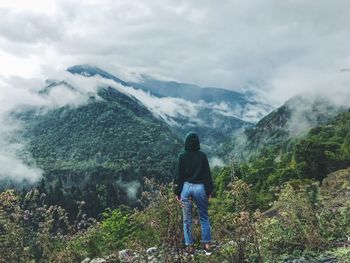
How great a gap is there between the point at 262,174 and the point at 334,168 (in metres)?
12.2

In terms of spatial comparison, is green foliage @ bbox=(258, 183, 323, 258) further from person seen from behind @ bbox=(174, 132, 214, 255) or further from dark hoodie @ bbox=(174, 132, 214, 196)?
dark hoodie @ bbox=(174, 132, 214, 196)

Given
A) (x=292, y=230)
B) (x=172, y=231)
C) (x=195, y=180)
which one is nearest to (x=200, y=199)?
(x=195, y=180)

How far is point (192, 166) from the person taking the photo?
9711 millimetres

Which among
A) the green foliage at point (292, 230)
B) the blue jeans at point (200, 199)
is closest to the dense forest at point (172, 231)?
the green foliage at point (292, 230)

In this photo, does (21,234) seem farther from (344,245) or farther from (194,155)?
(344,245)

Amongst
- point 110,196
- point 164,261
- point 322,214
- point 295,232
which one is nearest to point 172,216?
point 164,261

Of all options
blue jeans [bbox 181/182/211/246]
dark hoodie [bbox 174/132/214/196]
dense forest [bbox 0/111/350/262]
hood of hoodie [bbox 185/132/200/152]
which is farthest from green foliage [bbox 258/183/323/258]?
hood of hoodie [bbox 185/132/200/152]

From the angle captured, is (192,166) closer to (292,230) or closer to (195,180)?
(195,180)

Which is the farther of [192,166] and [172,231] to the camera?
[192,166]

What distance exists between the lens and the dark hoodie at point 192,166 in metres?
9.67

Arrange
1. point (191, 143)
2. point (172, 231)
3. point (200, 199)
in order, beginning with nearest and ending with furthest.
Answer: point (172, 231)
point (200, 199)
point (191, 143)

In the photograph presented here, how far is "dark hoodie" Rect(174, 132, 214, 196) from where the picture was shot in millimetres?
9672

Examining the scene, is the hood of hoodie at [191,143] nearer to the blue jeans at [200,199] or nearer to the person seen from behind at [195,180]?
the person seen from behind at [195,180]

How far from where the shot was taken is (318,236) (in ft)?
30.7
